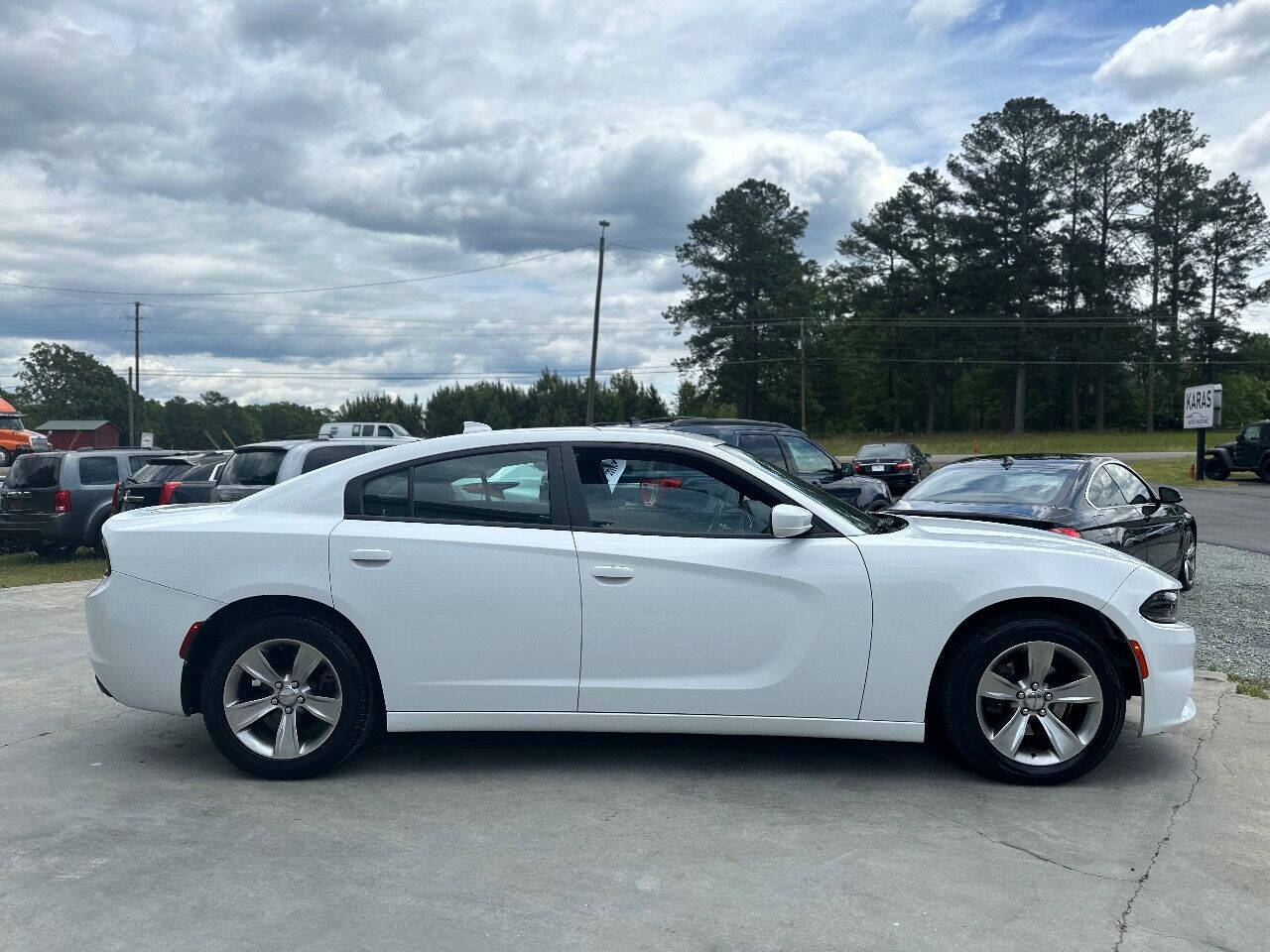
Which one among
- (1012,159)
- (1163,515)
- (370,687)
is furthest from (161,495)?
(1012,159)

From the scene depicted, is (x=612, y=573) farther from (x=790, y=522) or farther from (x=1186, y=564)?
(x=1186, y=564)

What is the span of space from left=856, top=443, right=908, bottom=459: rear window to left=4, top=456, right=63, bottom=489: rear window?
18590mm

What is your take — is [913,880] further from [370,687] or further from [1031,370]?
[1031,370]

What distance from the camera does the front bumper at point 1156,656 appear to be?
452 cm

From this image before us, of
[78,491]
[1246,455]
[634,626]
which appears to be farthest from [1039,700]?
[1246,455]

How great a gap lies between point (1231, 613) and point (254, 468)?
9860mm

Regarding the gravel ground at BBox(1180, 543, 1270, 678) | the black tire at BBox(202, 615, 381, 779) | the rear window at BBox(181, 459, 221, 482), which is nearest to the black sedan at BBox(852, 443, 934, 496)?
the gravel ground at BBox(1180, 543, 1270, 678)

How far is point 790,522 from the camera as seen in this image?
4.43 meters

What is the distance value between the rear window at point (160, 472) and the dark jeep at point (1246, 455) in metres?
28.0

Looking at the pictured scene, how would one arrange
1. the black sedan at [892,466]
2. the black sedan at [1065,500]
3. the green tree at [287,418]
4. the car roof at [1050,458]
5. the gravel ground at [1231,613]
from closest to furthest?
the gravel ground at [1231,613], the black sedan at [1065,500], the car roof at [1050,458], the black sedan at [892,466], the green tree at [287,418]

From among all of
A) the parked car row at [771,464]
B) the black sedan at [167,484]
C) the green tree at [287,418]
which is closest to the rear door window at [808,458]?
the parked car row at [771,464]

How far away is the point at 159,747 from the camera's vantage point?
→ 517 cm

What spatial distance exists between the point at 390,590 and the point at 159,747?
165 cm

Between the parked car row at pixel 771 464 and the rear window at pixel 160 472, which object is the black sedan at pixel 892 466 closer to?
the parked car row at pixel 771 464
